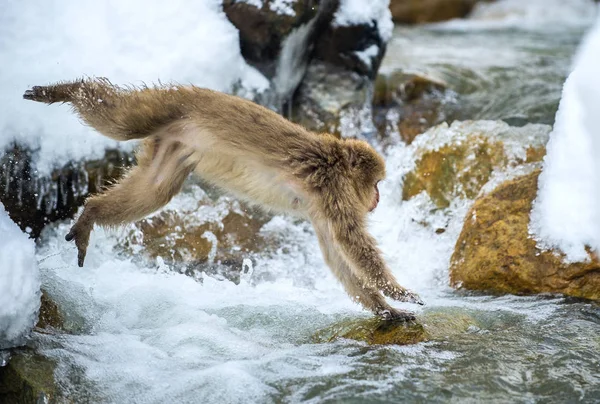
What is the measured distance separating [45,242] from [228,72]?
7.30 feet

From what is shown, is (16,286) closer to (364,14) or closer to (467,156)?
(467,156)

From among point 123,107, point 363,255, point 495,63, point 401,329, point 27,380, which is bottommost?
point 27,380

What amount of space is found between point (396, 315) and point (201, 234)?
2287mm

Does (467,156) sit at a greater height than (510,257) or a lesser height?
greater

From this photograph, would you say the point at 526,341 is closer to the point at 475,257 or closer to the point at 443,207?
the point at 475,257

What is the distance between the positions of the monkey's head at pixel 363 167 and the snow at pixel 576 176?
126 centimetres

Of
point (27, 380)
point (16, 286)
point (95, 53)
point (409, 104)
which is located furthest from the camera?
point (409, 104)

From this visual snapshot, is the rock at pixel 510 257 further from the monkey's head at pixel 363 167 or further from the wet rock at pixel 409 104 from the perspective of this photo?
the wet rock at pixel 409 104

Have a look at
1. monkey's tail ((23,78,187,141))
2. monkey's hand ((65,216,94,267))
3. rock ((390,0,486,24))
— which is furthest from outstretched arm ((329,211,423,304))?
rock ((390,0,486,24))

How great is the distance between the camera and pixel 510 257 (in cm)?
552

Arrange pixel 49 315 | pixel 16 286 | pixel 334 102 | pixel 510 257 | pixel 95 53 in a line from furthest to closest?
pixel 334 102 < pixel 95 53 < pixel 510 257 < pixel 49 315 < pixel 16 286

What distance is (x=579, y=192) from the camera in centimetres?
532

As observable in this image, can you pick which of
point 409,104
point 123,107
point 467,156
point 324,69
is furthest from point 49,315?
point 409,104

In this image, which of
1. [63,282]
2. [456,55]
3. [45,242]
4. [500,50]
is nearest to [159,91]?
[63,282]
